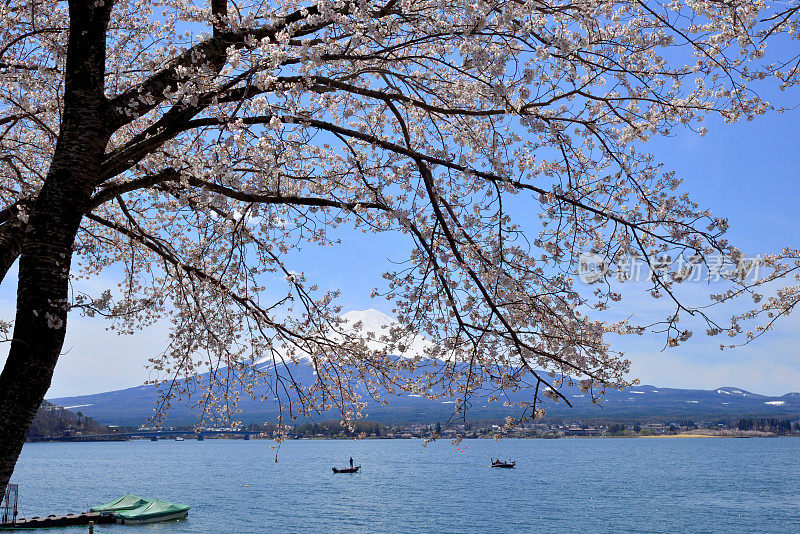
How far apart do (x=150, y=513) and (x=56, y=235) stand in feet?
142

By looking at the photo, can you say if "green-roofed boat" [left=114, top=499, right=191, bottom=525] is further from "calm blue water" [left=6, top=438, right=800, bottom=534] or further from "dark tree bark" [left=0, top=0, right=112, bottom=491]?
"dark tree bark" [left=0, top=0, right=112, bottom=491]

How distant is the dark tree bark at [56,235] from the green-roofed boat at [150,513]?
41.7 m

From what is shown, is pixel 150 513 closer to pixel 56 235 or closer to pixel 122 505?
pixel 122 505

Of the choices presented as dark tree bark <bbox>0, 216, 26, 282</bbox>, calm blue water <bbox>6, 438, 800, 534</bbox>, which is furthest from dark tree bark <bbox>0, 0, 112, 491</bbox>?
calm blue water <bbox>6, 438, 800, 534</bbox>

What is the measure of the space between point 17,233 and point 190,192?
1906 millimetres

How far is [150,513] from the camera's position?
4344 centimetres

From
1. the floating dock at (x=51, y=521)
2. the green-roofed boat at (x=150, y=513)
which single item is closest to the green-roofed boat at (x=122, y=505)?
the green-roofed boat at (x=150, y=513)

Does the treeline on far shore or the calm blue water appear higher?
the treeline on far shore

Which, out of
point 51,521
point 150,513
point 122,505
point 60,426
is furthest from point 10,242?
point 60,426

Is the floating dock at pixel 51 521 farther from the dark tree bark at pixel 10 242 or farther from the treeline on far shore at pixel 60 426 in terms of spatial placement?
the treeline on far shore at pixel 60 426

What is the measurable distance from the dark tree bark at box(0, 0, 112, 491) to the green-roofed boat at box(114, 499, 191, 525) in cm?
4169

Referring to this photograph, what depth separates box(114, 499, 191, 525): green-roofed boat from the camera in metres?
42.3

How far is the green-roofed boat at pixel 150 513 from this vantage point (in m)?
42.3

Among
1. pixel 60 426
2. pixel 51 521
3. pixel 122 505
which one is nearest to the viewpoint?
pixel 51 521
